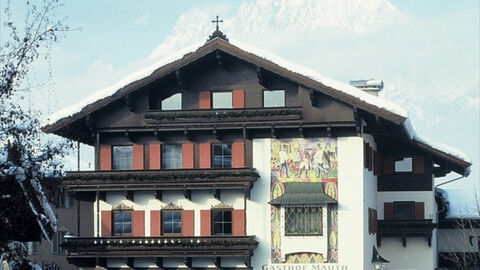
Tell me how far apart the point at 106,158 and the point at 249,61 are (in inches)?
259

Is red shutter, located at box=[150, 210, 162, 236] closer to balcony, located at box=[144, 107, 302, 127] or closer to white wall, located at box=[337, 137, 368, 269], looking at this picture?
balcony, located at box=[144, 107, 302, 127]

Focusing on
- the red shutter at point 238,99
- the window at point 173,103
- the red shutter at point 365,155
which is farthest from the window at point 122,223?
the red shutter at point 365,155

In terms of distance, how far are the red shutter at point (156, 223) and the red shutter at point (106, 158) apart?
2.45 metres

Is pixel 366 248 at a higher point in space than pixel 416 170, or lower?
lower

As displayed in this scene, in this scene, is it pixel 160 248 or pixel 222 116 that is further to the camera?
pixel 222 116

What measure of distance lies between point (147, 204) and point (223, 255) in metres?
3.61

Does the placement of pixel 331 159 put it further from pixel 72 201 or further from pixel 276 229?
pixel 72 201

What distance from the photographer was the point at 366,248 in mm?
37719

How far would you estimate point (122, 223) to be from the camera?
37875mm

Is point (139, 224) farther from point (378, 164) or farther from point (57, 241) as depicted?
point (57, 241)

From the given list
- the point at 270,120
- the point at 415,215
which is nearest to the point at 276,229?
the point at 270,120

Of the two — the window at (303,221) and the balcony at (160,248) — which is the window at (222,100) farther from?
the balcony at (160,248)

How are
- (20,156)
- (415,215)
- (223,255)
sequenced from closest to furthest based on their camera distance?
(20,156) < (223,255) < (415,215)

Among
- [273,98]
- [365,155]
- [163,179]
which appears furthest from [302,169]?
[163,179]
